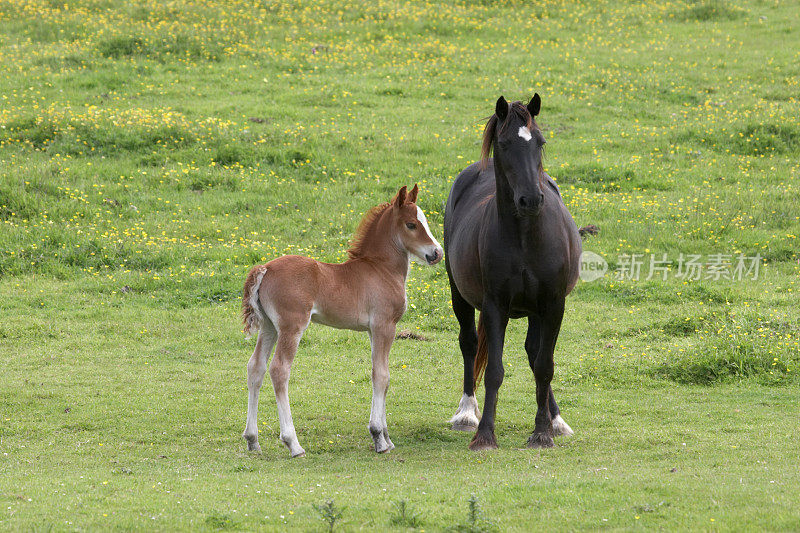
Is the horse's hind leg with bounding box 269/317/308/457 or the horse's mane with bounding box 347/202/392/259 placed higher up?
the horse's mane with bounding box 347/202/392/259

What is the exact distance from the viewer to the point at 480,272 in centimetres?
892

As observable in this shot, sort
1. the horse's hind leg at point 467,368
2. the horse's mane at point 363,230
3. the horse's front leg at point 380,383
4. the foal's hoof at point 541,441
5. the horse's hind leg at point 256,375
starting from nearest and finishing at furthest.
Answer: the horse's hind leg at point 256,375 < the horse's front leg at point 380,383 < the foal's hoof at point 541,441 < the horse's mane at point 363,230 < the horse's hind leg at point 467,368

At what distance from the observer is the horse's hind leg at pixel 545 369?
Answer: 329 inches

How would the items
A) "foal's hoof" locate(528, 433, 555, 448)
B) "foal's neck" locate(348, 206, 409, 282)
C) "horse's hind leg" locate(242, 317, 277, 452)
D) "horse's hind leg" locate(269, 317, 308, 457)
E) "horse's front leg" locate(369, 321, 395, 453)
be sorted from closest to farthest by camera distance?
"horse's hind leg" locate(269, 317, 308, 457) < "horse's hind leg" locate(242, 317, 277, 452) < "horse's front leg" locate(369, 321, 395, 453) < "foal's hoof" locate(528, 433, 555, 448) < "foal's neck" locate(348, 206, 409, 282)

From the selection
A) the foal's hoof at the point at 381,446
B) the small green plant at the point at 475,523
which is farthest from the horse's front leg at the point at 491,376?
the small green plant at the point at 475,523

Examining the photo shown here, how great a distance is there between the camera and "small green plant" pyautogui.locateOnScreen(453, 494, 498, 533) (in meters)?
5.58

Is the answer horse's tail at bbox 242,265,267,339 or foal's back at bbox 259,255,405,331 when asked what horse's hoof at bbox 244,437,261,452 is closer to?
horse's tail at bbox 242,265,267,339

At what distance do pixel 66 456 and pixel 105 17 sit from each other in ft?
74.2

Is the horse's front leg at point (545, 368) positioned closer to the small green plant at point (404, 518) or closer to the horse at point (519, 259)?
the horse at point (519, 259)

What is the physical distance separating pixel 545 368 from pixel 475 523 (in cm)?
305

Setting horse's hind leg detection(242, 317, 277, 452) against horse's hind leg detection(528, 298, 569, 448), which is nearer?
horse's hind leg detection(242, 317, 277, 452)

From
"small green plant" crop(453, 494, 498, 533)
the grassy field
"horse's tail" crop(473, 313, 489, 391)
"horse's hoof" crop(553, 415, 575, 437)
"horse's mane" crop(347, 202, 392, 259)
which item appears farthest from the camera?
"horse's tail" crop(473, 313, 489, 391)

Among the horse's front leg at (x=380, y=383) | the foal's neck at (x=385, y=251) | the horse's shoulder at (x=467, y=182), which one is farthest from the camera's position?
the horse's shoulder at (x=467, y=182)

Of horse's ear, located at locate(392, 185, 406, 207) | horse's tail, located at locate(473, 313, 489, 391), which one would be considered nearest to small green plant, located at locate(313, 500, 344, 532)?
horse's ear, located at locate(392, 185, 406, 207)
